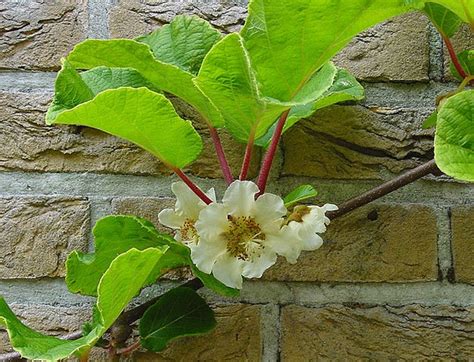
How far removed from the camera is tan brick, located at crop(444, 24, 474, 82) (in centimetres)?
68

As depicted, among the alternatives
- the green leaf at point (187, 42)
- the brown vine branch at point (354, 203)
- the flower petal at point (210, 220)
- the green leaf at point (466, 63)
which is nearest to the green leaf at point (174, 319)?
the brown vine branch at point (354, 203)

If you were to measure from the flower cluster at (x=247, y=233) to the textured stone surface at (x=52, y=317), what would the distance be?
20 cm

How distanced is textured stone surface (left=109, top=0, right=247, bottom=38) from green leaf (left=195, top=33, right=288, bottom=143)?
216 millimetres

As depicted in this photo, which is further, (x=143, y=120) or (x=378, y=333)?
(x=378, y=333)

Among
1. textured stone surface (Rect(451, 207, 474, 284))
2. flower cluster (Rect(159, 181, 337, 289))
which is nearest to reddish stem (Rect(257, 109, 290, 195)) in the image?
flower cluster (Rect(159, 181, 337, 289))

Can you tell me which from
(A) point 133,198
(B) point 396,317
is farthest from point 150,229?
(B) point 396,317

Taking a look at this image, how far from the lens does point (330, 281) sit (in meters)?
0.64

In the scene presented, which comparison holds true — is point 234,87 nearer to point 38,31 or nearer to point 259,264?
point 259,264

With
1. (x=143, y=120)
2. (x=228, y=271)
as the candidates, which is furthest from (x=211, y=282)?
(x=143, y=120)

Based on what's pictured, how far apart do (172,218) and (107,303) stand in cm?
12

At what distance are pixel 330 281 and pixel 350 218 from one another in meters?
0.07

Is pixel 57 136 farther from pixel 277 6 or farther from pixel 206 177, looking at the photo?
pixel 277 6

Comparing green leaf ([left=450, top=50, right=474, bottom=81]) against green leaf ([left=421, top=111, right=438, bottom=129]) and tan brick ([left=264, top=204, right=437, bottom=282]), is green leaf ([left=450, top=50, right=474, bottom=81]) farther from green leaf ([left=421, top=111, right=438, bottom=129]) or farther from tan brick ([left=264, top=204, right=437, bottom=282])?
tan brick ([left=264, top=204, right=437, bottom=282])

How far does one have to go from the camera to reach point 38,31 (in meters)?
0.69
